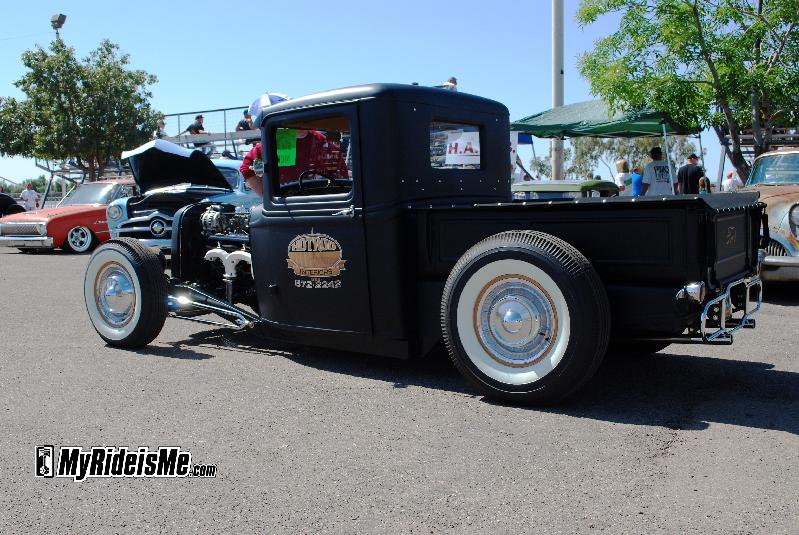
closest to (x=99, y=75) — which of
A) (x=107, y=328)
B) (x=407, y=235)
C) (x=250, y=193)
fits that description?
(x=250, y=193)

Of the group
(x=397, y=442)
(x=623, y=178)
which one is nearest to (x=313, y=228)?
(x=397, y=442)

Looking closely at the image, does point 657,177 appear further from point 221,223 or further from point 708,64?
point 221,223

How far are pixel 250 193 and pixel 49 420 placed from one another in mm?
6892

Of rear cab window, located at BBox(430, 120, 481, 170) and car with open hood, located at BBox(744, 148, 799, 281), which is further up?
rear cab window, located at BBox(430, 120, 481, 170)

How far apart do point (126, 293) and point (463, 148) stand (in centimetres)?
265

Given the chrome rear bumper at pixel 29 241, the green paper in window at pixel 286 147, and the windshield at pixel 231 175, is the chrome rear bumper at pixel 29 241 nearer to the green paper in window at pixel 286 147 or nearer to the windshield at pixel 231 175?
the windshield at pixel 231 175

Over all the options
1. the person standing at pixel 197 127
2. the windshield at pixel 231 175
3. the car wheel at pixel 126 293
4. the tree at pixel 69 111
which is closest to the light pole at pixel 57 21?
the tree at pixel 69 111

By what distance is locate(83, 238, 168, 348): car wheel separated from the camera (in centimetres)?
533

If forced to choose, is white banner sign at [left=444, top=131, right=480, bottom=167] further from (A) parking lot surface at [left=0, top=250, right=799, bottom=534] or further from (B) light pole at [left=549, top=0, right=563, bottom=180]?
(B) light pole at [left=549, top=0, right=563, bottom=180]

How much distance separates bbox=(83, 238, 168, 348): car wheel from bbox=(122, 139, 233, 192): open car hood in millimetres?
1434

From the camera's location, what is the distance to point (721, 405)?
3875mm

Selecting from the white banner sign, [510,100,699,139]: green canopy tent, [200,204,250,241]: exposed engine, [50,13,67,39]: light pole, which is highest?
[50,13,67,39]: light pole

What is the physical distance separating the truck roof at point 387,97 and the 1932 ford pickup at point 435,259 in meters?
0.01

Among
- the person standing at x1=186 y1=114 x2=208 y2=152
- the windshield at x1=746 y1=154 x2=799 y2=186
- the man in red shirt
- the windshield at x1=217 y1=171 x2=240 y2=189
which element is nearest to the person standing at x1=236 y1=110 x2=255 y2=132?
the person standing at x1=186 y1=114 x2=208 y2=152
